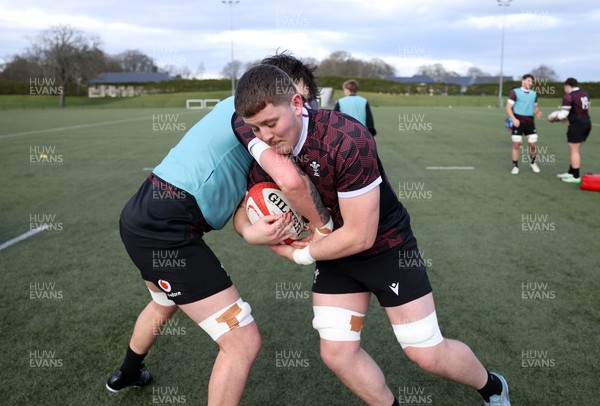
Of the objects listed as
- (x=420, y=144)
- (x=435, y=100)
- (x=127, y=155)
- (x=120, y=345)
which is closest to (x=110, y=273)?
(x=120, y=345)

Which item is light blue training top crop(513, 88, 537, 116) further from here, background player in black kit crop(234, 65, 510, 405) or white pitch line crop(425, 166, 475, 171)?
background player in black kit crop(234, 65, 510, 405)

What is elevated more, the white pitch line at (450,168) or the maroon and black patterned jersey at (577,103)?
the maroon and black patterned jersey at (577,103)

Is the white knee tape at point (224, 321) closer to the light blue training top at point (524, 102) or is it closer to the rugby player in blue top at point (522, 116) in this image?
the rugby player in blue top at point (522, 116)

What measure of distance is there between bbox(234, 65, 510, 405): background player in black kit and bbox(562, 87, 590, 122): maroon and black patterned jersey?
9.60 metres

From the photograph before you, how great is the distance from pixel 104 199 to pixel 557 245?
756 cm

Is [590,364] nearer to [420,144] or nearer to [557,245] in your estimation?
[557,245]

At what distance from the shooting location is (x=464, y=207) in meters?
8.66

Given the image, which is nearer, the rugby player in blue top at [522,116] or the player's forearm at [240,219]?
the player's forearm at [240,219]

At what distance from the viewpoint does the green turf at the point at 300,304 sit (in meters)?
3.63

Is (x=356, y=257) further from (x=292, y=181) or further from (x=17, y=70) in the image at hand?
(x=17, y=70)

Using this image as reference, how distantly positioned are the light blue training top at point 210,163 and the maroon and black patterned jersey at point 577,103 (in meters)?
10.4

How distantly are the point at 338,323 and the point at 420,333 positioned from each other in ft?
1.51

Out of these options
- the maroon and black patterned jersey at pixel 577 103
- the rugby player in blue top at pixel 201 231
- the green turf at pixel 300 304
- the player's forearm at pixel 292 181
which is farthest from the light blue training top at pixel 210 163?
the maroon and black patterned jersey at pixel 577 103

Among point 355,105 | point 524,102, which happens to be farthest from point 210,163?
point 524,102
